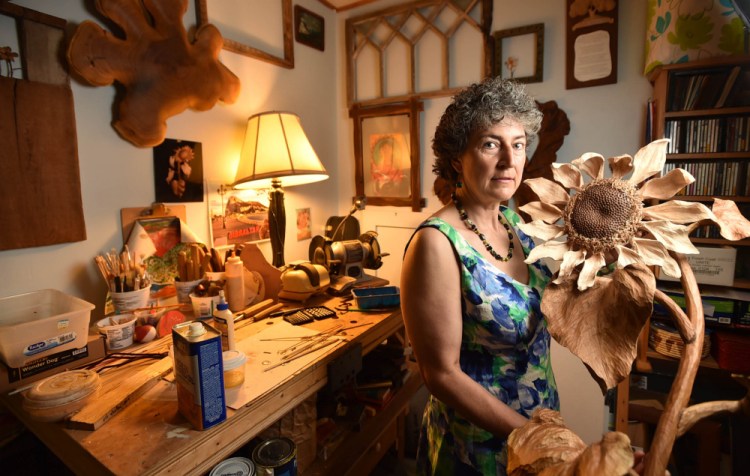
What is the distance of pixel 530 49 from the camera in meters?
2.09

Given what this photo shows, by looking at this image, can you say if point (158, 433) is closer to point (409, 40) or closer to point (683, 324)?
point (683, 324)

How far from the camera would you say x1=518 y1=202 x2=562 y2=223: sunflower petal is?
0.51m

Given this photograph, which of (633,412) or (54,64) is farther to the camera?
(633,412)

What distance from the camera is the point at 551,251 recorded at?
47cm

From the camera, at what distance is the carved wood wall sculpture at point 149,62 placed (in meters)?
1.35

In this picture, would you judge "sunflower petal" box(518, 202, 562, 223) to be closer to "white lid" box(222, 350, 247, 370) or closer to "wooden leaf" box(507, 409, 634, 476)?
"wooden leaf" box(507, 409, 634, 476)

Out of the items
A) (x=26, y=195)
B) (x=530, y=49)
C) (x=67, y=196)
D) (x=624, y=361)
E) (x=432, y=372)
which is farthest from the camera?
(x=530, y=49)

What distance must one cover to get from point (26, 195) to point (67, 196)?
0.11m

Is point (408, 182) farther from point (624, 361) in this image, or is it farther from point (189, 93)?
point (624, 361)

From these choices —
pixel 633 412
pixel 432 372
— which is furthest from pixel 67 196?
pixel 633 412

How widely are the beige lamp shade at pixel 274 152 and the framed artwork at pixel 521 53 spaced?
116 cm

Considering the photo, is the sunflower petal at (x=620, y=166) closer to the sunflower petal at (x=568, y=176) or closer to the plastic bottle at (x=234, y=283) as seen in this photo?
the sunflower petal at (x=568, y=176)

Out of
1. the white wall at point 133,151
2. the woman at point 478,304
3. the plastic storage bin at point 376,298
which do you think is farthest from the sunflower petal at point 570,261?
the white wall at point 133,151

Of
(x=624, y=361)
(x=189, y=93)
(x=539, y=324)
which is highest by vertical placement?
(x=189, y=93)
